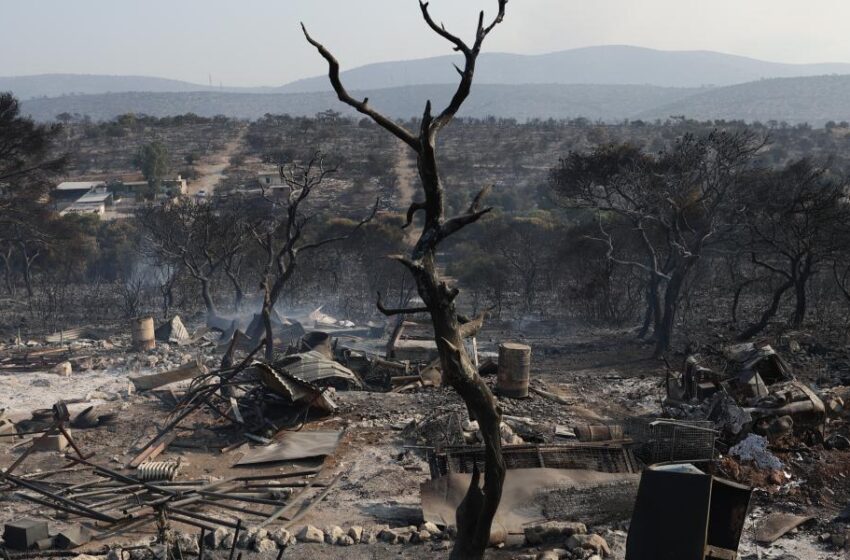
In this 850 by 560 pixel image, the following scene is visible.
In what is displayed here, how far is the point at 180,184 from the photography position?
43562 mm

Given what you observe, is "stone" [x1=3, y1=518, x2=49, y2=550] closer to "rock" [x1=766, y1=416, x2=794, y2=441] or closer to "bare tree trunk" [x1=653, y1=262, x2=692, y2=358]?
"rock" [x1=766, y1=416, x2=794, y2=441]

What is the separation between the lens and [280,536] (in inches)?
316

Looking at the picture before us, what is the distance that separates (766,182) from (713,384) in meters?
14.3

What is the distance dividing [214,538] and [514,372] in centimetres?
698

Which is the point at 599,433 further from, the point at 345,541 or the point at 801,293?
the point at 801,293

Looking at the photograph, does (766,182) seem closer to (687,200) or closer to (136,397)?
(687,200)

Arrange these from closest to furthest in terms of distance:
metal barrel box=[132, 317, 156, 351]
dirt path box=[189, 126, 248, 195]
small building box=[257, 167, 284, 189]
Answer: metal barrel box=[132, 317, 156, 351] → dirt path box=[189, 126, 248, 195] → small building box=[257, 167, 284, 189]

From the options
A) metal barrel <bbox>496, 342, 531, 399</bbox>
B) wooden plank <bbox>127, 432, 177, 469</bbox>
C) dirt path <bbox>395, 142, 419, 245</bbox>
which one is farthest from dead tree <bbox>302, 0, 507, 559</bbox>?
dirt path <bbox>395, 142, 419, 245</bbox>

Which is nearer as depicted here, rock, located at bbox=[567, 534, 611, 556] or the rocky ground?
rock, located at bbox=[567, 534, 611, 556]

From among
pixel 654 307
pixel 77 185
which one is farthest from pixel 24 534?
pixel 77 185

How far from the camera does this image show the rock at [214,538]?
25.9ft

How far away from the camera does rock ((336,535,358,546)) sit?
800 cm

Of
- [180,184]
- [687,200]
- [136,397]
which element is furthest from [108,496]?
[180,184]

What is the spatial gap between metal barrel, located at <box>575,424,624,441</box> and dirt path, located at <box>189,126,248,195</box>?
37.6 metres
